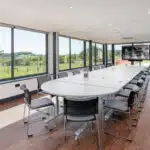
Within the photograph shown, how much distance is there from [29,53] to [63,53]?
216 centimetres

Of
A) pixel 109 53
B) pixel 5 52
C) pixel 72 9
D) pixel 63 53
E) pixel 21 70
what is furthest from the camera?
pixel 109 53

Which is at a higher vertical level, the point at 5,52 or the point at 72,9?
the point at 72,9

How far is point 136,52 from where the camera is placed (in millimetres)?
12477

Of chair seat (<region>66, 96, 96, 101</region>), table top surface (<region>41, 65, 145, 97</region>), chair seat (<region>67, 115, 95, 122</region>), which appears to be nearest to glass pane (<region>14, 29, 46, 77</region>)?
table top surface (<region>41, 65, 145, 97</region>)

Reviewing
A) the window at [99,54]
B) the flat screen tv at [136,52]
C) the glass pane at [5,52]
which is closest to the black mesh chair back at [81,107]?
the glass pane at [5,52]

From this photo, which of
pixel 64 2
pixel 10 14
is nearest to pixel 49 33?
pixel 10 14

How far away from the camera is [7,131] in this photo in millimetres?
3258

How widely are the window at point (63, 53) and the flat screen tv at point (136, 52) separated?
558 centimetres

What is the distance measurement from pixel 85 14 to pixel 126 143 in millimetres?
3066

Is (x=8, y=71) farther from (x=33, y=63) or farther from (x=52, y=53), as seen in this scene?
(x=52, y=53)

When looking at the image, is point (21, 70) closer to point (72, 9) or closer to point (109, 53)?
point (72, 9)

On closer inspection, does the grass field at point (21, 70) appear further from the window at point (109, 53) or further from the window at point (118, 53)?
the window at point (118, 53)

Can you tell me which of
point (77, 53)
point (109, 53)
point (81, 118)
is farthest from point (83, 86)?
point (109, 53)

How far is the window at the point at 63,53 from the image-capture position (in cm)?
830
